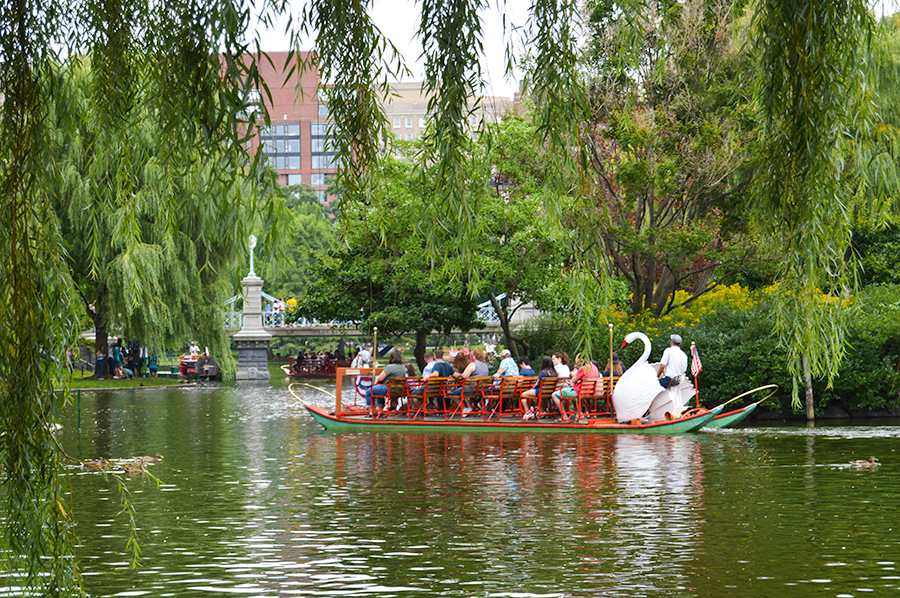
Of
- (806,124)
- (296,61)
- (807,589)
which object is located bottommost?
(807,589)

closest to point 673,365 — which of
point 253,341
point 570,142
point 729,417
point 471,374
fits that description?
point 729,417

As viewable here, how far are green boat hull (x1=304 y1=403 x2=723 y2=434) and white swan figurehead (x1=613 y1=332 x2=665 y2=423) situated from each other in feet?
1.14

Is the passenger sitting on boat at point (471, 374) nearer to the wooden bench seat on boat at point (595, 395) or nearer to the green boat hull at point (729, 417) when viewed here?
the wooden bench seat on boat at point (595, 395)

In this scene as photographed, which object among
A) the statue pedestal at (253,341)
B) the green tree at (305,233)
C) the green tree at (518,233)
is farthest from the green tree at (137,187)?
the green tree at (305,233)

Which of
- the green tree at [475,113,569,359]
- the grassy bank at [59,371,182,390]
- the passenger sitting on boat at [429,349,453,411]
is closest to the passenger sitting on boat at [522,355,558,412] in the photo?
the passenger sitting on boat at [429,349,453,411]

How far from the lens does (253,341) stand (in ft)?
184

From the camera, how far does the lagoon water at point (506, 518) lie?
8305mm

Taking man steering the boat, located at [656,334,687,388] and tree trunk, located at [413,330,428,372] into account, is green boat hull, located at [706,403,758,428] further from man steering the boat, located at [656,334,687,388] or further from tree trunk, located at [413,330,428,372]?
tree trunk, located at [413,330,428,372]

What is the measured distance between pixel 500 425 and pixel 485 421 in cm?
34

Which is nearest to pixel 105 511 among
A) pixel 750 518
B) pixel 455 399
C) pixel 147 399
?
pixel 750 518

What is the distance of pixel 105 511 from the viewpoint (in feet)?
39.6

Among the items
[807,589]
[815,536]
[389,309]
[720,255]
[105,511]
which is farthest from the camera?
[389,309]

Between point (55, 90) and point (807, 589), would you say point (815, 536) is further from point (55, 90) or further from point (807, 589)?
point (55, 90)

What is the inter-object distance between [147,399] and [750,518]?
29963 millimetres
